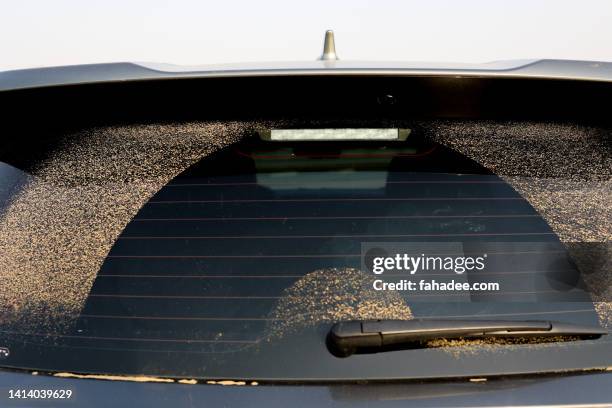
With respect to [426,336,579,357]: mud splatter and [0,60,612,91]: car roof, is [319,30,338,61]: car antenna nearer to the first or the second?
[0,60,612,91]: car roof

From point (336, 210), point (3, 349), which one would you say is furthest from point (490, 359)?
point (3, 349)

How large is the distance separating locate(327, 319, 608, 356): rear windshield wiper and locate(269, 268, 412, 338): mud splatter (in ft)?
0.16

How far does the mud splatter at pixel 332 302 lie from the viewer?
173 cm

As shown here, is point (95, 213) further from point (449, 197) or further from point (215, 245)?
point (449, 197)

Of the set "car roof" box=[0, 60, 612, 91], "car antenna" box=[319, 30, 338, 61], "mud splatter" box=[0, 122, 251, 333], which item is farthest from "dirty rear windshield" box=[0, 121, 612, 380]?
"car antenna" box=[319, 30, 338, 61]

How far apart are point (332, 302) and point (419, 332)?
0.22 meters

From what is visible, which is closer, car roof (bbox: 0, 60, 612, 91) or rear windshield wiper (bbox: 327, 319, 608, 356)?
rear windshield wiper (bbox: 327, 319, 608, 356)

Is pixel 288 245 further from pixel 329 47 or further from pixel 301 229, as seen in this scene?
pixel 329 47

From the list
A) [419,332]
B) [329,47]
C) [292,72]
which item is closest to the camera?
[419,332]

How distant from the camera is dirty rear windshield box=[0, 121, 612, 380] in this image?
1715 millimetres

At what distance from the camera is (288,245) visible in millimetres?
1831

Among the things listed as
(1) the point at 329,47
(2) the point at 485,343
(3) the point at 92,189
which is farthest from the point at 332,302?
(1) the point at 329,47

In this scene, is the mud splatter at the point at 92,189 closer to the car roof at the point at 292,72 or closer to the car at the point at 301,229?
the car at the point at 301,229

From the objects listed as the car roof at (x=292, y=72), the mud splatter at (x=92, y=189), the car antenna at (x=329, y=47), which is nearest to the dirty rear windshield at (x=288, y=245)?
the mud splatter at (x=92, y=189)
